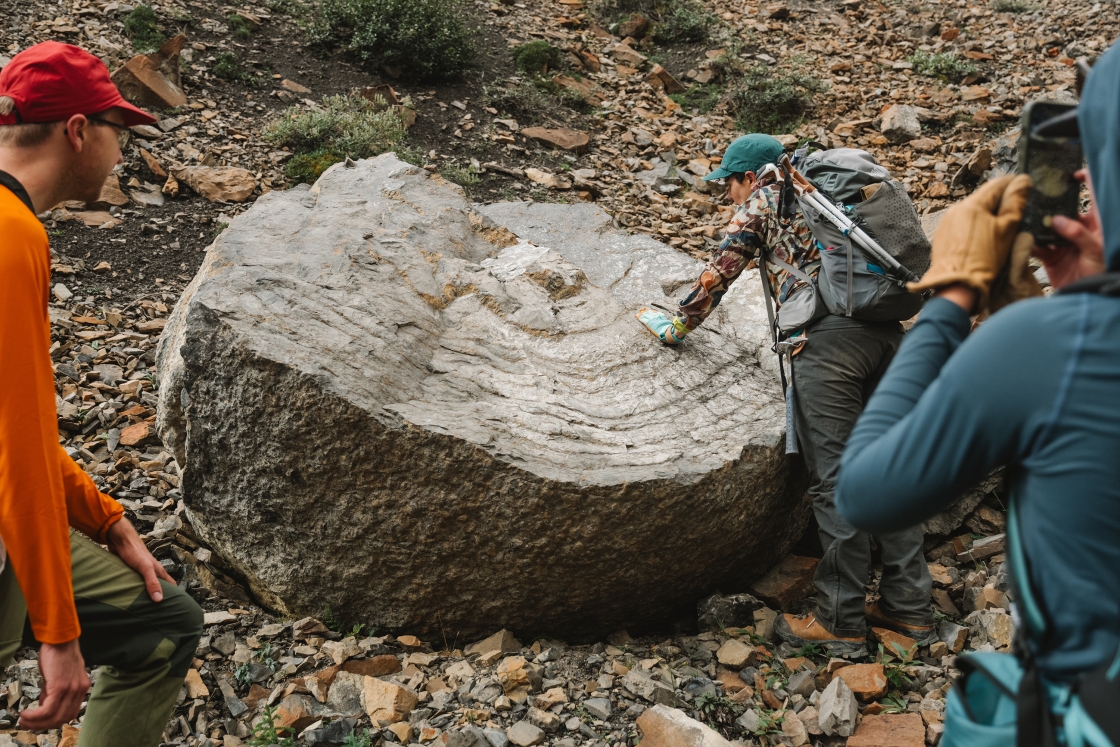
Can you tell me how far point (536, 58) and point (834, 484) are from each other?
926 centimetres

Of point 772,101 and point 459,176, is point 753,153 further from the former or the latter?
point 772,101

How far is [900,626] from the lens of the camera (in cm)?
416

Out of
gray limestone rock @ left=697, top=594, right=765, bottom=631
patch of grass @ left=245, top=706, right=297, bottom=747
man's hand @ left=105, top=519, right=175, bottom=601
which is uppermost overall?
man's hand @ left=105, top=519, right=175, bottom=601

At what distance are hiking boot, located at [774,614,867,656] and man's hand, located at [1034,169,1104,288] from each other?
2762 mm

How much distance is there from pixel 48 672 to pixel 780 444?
125 inches

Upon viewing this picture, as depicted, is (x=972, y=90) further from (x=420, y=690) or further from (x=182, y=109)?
(x=420, y=690)

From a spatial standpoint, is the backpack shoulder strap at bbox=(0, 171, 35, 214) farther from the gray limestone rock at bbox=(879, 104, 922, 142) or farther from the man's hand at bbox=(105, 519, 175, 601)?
the gray limestone rock at bbox=(879, 104, 922, 142)

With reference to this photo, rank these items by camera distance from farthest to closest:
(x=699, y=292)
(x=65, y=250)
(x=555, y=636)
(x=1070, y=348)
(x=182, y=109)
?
(x=182, y=109), (x=65, y=250), (x=699, y=292), (x=555, y=636), (x=1070, y=348)

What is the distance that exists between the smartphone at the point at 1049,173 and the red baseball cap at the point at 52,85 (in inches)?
97.2

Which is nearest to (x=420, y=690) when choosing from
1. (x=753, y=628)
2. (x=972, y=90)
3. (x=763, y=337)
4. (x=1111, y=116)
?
(x=753, y=628)

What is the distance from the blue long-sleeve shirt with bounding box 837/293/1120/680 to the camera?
1.40 m

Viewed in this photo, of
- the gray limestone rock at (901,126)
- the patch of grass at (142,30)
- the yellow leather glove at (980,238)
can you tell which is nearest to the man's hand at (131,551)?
the yellow leather glove at (980,238)

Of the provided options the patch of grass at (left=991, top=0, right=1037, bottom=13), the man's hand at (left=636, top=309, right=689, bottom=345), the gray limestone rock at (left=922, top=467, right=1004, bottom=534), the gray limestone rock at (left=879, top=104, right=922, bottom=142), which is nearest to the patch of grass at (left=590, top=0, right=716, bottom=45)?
the gray limestone rock at (left=879, top=104, right=922, bottom=142)

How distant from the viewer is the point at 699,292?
4.46 meters
